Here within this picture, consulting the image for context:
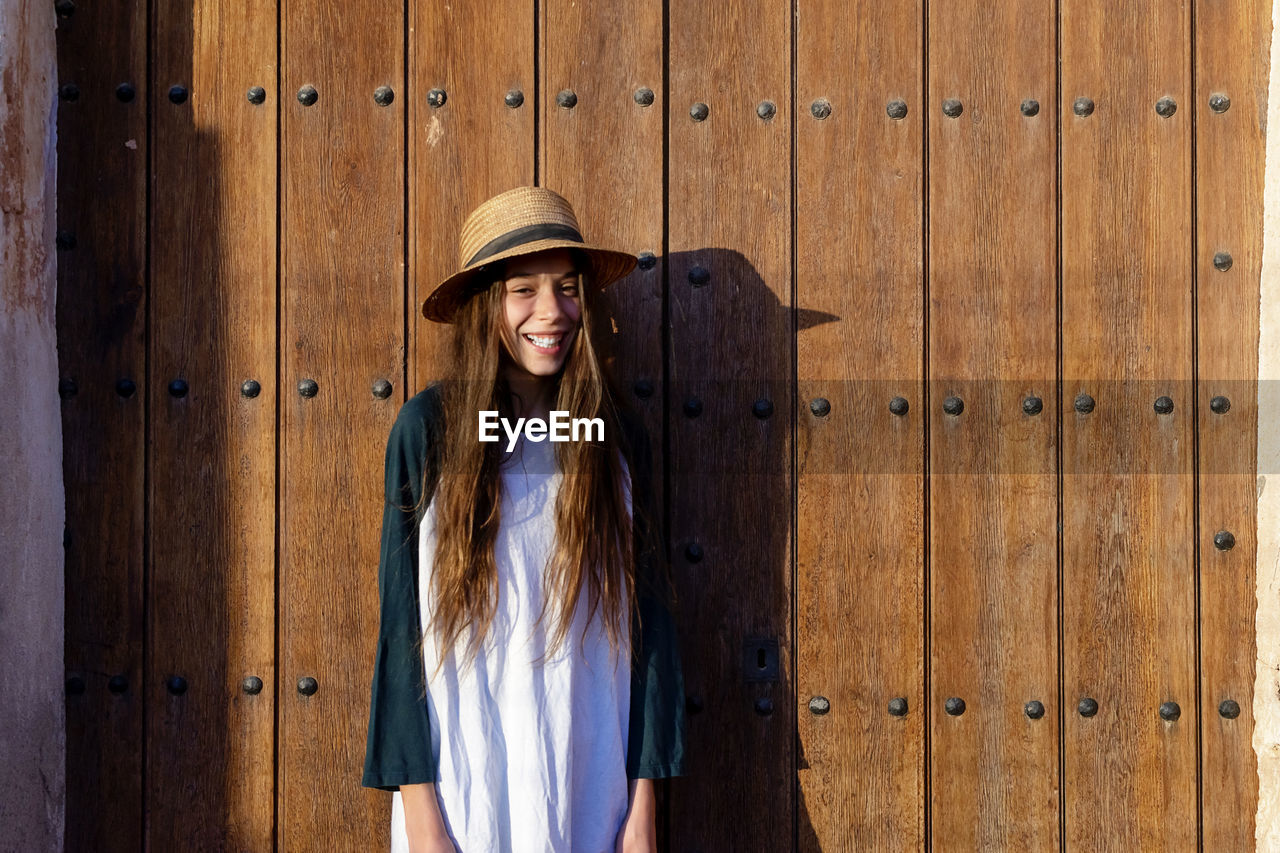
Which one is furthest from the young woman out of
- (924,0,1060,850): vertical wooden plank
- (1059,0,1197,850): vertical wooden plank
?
(1059,0,1197,850): vertical wooden plank

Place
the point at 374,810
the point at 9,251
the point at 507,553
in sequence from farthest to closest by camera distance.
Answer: the point at 374,810
the point at 9,251
the point at 507,553

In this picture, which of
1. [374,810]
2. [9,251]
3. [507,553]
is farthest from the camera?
[374,810]

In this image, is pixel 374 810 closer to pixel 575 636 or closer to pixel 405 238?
pixel 575 636

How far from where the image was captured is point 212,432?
1.55 meters

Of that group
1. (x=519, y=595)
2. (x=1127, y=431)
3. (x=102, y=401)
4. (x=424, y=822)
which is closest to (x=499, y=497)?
(x=519, y=595)

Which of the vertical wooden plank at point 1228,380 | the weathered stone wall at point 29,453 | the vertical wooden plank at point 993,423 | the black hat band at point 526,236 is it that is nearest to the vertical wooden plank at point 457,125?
the black hat band at point 526,236

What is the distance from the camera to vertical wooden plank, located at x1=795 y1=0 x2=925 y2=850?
5.10 ft

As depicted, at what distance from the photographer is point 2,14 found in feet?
4.58

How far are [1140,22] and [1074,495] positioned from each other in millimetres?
→ 718

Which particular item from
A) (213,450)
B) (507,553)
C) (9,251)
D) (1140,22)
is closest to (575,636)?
(507,553)

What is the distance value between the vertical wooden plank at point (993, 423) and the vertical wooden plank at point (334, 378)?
82 centimetres

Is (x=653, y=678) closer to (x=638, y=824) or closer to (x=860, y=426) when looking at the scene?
(x=638, y=824)

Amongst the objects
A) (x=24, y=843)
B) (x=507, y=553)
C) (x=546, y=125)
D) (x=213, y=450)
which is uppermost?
(x=546, y=125)

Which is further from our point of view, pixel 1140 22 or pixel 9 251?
pixel 1140 22
